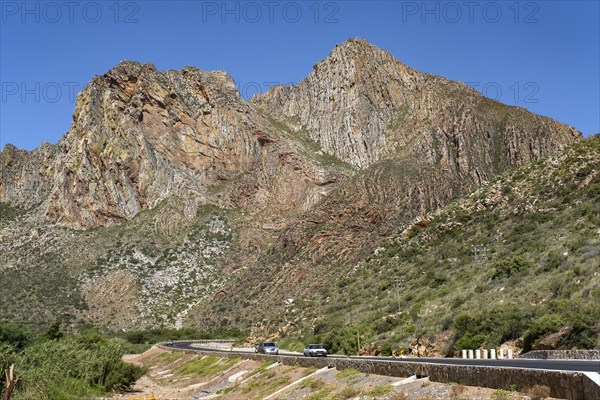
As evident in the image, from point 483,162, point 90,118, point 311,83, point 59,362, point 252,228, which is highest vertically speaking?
point 311,83

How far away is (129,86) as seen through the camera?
138m

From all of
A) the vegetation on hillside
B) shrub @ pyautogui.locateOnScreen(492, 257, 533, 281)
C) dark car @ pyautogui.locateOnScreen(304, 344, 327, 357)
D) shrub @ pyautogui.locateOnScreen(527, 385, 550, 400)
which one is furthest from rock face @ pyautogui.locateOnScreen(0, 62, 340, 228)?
shrub @ pyautogui.locateOnScreen(527, 385, 550, 400)

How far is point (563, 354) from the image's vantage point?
28.9 m

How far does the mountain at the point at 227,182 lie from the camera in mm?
105562

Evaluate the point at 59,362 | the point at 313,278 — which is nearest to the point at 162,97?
the point at 313,278

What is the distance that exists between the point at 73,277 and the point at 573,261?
88.9 m

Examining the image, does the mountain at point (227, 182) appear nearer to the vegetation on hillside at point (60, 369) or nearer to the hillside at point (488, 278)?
the hillside at point (488, 278)

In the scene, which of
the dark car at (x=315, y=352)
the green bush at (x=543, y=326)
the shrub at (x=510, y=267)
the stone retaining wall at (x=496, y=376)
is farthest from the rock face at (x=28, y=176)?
the stone retaining wall at (x=496, y=376)

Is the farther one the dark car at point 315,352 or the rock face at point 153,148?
the rock face at point 153,148

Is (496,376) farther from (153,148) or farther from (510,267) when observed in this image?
(153,148)

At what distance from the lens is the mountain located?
106 meters

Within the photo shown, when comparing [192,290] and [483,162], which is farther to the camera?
[483,162]

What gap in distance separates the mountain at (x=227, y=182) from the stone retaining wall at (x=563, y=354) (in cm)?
6183

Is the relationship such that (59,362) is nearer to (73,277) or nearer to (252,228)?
(73,277)
